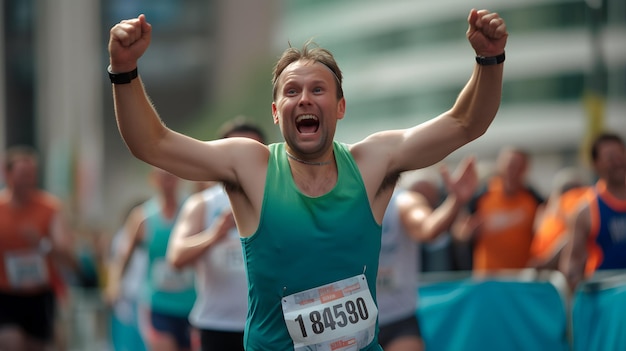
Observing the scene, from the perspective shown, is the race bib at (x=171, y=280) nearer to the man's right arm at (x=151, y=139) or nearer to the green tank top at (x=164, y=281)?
the green tank top at (x=164, y=281)

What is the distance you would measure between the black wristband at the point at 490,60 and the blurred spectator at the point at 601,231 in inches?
172

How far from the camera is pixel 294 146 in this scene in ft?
16.0

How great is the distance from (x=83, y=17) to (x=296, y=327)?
102527 millimetres

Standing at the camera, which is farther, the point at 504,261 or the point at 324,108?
the point at 504,261

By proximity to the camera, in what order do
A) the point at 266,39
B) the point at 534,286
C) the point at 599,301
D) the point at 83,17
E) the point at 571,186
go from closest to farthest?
the point at 599,301 < the point at 534,286 < the point at 571,186 < the point at 83,17 < the point at 266,39

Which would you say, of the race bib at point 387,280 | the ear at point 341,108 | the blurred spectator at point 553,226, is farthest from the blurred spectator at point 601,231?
the ear at point 341,108

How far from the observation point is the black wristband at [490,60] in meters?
4.85

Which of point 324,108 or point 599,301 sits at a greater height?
point 324,108

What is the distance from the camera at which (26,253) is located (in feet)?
36.3

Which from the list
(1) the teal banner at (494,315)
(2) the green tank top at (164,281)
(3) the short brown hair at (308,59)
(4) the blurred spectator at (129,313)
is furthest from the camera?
(4) the blurred spectator at (129,313)

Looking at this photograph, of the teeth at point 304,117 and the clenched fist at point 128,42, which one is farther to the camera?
the teeth at point 304,117

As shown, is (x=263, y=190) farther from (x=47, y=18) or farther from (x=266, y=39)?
(x=266, y=39)

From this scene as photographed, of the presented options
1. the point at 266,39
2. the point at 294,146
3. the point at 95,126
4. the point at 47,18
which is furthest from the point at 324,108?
the point at 266,39

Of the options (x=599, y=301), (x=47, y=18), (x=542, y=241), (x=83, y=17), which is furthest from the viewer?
(x=83, y=17)
